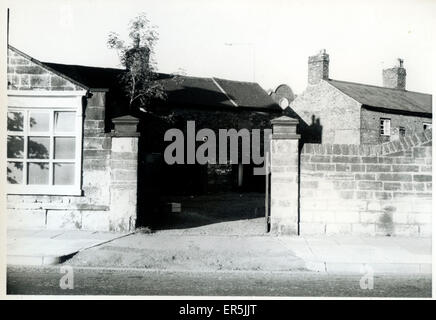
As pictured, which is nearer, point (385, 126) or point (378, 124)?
point (378, 124)

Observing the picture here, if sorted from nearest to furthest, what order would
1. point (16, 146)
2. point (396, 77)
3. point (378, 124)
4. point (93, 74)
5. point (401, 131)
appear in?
point (16, 146) → point (93, 74) → point (378, 124) → point (401, 131) → point (396, 77)

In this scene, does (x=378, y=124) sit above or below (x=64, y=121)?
above

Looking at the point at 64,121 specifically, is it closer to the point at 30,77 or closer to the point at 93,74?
the point at 30,77

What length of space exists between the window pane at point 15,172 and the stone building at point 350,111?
19.4 meters

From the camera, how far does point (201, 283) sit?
6215 mm

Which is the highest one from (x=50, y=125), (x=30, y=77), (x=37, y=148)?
(x=30, y=77)

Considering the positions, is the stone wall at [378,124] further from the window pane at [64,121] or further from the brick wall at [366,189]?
the window pane at [64,121]

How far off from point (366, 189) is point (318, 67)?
61.4 feet

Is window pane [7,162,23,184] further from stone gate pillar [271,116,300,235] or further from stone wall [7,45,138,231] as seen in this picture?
stone gate pillar [271,116,300,235]

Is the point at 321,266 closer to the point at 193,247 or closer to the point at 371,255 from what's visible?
the point at 371,255

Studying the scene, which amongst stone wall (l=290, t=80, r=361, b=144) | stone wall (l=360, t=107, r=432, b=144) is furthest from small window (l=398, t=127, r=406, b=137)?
stone wall (l=290, t=80, r=361, b=144)

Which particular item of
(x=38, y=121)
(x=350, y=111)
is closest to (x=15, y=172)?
(x=38, y=121)

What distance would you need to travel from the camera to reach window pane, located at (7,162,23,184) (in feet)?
30.8
